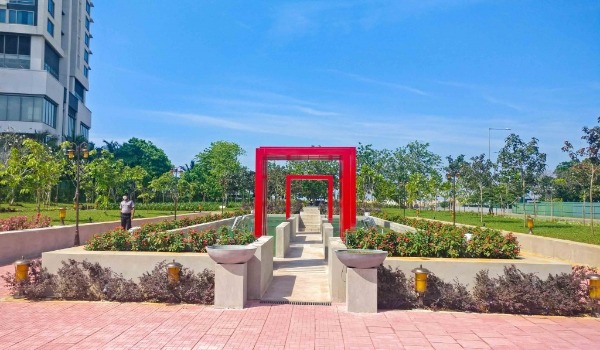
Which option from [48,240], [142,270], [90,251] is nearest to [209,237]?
[142,270]

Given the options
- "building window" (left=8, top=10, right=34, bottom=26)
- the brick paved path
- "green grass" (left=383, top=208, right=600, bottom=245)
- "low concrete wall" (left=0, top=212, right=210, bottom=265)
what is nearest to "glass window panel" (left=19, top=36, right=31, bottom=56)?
"building window" (left=8, top=10, right=34, bottom=26)

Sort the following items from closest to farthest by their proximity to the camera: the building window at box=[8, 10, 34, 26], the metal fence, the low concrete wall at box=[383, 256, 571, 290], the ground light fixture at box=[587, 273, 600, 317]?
the ground light fixture at box=[587, 273, 600, 317] < the low concrete wall at box=[383, 256, 571, 290] < the metal fence < the building window at box=[8, 10, 34, 26]

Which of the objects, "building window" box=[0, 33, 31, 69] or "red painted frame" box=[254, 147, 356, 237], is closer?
"red painted frame" box=[254, 147, 356, 237]

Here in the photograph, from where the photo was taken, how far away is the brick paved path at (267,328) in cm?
585

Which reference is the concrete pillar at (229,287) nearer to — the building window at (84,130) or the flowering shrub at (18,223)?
the flowering shrub at (18,223)

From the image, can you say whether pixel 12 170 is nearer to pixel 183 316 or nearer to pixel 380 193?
pixel 183 316

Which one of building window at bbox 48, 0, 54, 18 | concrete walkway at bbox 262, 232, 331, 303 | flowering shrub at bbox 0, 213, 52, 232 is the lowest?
concrete walkway at bbox 262, 232, 331, 303

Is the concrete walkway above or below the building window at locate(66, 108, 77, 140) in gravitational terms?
below

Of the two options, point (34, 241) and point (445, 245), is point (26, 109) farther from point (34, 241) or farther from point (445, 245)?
point (445, 245)

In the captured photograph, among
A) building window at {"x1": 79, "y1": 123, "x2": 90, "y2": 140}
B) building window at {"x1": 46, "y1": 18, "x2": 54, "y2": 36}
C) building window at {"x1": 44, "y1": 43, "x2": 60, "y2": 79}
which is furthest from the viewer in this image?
building window at {"x1": 79, "y1": 123, "x2": 90, "y2": 140}

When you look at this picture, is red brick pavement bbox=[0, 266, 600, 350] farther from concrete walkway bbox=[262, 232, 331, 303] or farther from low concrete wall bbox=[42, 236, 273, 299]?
concrete walkway bbox=[262, 232, 331, 303]

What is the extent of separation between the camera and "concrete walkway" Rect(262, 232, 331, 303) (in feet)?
27.8

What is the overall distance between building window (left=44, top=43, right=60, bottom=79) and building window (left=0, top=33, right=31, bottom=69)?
1959 mm

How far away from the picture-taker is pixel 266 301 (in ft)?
26.6
